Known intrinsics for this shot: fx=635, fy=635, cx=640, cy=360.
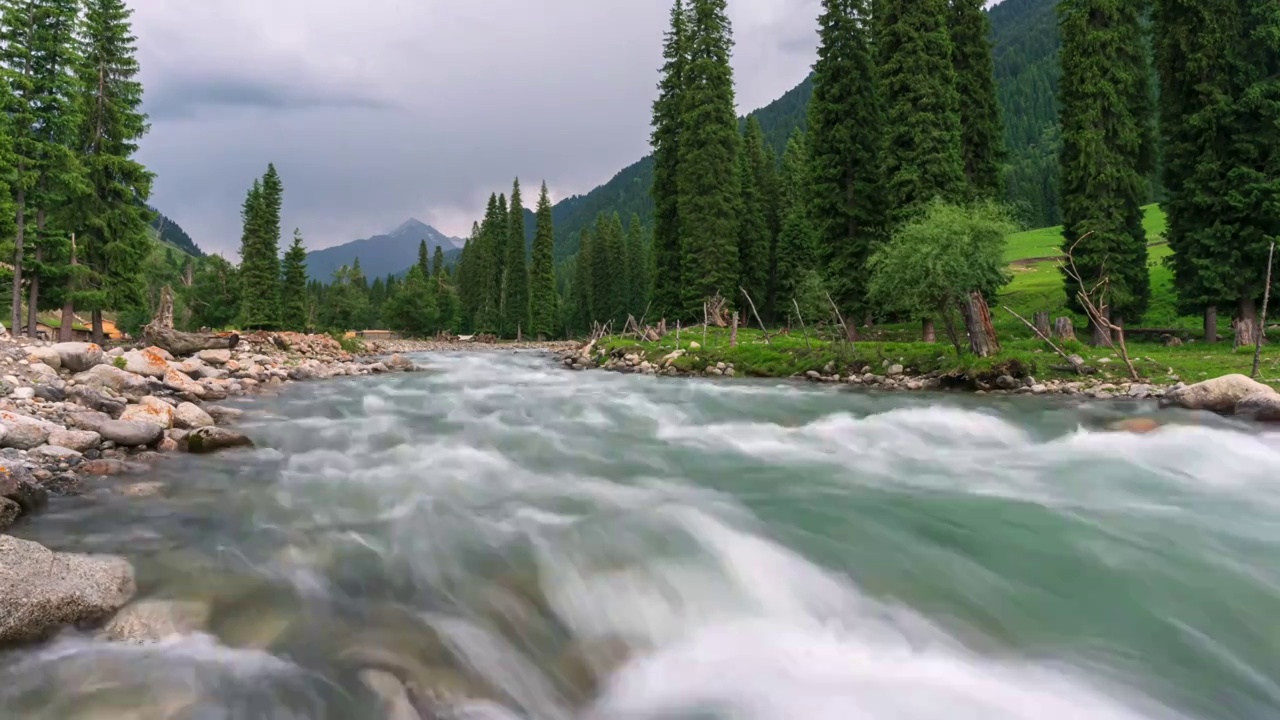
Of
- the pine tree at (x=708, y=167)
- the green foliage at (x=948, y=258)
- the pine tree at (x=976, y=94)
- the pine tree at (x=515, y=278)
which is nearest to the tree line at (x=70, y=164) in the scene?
the pine tree at (x=708, y=167)

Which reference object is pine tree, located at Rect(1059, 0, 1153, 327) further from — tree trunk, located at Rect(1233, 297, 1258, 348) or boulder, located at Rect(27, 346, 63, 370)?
boulder, located at Rect(27, 346, 63, 370)

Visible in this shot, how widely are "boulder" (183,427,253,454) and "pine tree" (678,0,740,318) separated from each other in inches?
1260

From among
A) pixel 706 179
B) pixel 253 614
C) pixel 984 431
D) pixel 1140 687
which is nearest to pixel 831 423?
pixel 984 431

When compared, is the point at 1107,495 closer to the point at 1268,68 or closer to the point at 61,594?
the point at 61,594

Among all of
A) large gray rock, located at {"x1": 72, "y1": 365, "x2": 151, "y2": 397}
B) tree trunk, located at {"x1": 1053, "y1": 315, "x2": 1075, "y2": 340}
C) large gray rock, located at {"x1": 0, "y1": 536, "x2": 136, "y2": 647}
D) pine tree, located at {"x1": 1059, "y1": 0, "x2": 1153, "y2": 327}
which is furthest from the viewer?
pine tree, located at {"x1": 1059, "y1": 0, "x2": 1153, "y2": 327}

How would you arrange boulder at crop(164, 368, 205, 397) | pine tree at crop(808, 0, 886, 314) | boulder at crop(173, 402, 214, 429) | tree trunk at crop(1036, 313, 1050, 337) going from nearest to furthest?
boulder at crop(173, 402, 214, 429), boulder at crop(164, 368, 205, 397), tree trunk at crop(1036, 313, 1050, 337), pine tree at crop(808, 0, 886, 314)

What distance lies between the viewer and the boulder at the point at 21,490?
7.89 metres

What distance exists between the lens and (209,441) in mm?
12117

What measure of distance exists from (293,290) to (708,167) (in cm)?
4681

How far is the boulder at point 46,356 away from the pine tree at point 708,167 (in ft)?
105

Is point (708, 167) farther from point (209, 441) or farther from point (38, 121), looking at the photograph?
point (209, 441)

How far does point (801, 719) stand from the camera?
4469mm

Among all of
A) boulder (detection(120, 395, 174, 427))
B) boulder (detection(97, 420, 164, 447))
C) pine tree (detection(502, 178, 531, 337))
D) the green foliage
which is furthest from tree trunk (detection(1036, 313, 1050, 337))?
pine tree (detection(502, 178, 531, 337))

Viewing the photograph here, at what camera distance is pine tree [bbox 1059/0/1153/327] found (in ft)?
86.3
